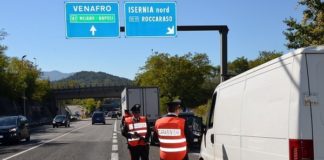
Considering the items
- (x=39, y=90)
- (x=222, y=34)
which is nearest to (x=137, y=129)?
(x=222, y=34)

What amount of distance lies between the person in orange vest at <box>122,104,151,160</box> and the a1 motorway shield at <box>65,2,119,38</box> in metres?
12.6

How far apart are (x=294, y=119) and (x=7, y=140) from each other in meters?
24.3

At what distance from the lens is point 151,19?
22500mm

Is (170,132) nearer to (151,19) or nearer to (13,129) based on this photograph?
(151,19)

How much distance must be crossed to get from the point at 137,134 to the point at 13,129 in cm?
1936

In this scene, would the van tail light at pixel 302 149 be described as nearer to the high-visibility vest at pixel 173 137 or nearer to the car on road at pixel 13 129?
the high-visibility vest at pixel 173 137

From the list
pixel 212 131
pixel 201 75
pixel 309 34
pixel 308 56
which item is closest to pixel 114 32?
pixel 309 34

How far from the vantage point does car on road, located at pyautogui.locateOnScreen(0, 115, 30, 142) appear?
27.7 metres

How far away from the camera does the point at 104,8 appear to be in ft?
74.1

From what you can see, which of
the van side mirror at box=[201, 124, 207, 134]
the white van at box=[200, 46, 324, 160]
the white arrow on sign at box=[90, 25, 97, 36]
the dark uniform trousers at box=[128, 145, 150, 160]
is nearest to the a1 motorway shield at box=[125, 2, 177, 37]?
the white arrow on sign at box=[90, 25, 97, 36]

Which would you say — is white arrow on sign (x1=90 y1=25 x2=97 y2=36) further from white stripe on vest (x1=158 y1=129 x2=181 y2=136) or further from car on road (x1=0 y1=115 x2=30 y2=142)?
white stripe on vest (x1=158 y1=129 x2=181 y2=136)

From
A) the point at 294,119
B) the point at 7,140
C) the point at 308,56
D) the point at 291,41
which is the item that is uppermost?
the point at 291,41

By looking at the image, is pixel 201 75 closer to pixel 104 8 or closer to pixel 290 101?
pixel 104 8

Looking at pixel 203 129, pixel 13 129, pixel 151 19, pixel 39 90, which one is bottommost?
pixel 13 129
